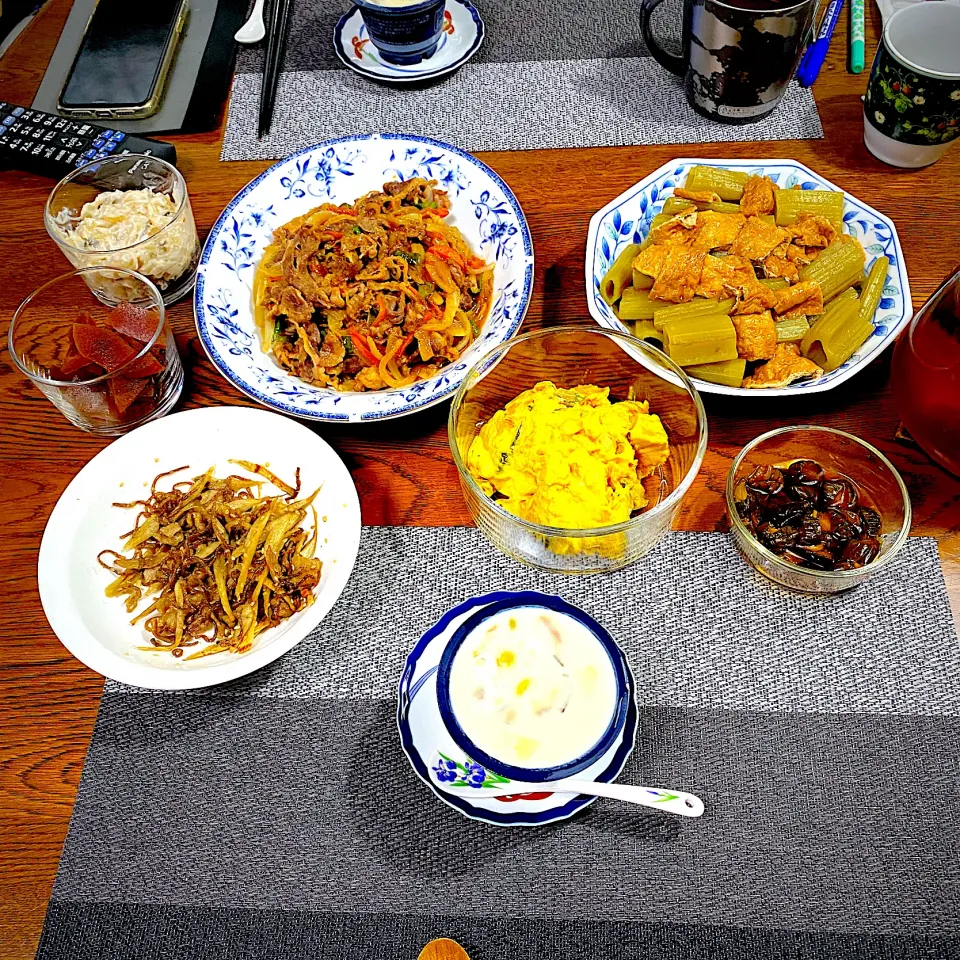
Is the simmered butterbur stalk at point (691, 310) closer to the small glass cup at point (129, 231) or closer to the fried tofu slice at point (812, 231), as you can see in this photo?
the fried tofu slice at point (812, 231)

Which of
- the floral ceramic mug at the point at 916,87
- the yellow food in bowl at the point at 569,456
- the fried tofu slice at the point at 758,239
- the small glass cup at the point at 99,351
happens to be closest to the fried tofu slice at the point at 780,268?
the fried tofu slice at the point at 758,239

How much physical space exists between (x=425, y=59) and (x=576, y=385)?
42.0 inches

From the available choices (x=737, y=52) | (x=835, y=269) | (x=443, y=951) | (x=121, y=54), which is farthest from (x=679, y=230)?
(x=121, y=54)

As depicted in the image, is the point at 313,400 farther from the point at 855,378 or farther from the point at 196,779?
the point at 855,378

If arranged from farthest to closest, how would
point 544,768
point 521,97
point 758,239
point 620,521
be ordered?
point 521,97 → point 758,239 → point 620,521 → point 544,768

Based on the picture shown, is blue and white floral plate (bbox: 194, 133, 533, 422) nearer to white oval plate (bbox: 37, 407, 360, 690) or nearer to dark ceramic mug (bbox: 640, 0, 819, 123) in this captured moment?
white oval plate (bbox: 37, 407, 360, 690)

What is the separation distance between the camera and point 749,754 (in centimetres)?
123

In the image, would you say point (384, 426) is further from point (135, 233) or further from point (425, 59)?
point (425, 59)

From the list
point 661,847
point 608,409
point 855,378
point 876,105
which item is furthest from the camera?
point 876,105

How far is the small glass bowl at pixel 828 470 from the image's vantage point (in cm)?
129

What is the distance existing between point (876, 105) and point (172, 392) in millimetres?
1535

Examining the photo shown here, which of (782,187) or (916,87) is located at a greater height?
(916,87)

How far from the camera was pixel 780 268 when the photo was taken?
1511 millimetres

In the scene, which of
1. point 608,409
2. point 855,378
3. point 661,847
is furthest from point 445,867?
point 855,378
